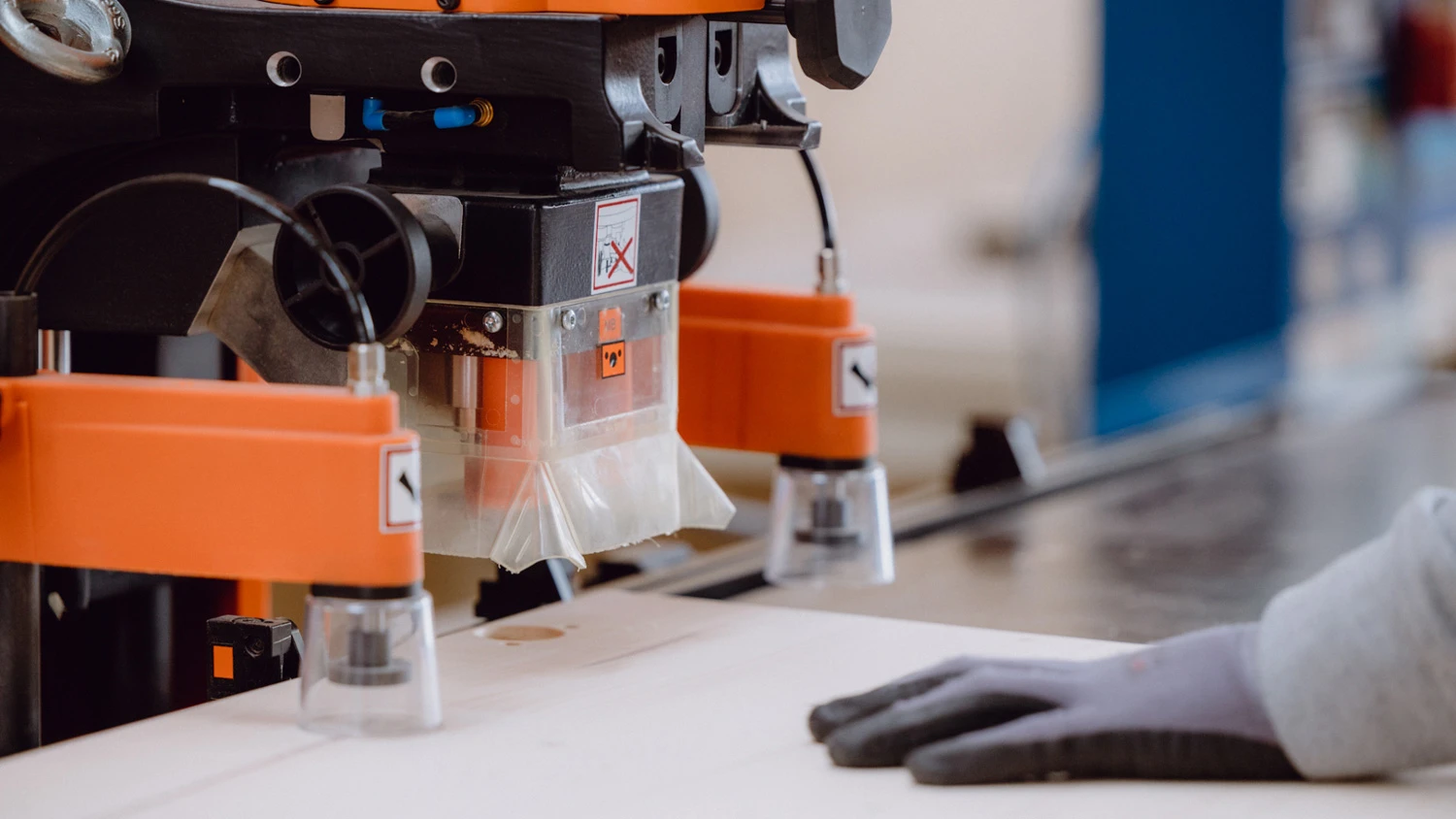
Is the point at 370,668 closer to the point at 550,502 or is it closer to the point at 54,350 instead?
the point at 550,502

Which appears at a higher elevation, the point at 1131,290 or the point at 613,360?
the point at 613,360

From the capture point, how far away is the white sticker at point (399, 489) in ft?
3.39

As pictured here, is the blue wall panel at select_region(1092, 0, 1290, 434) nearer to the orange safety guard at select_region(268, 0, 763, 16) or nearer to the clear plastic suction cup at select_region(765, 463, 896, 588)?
the clear plastic suction cup at select_region(765, 463, 896, 588)

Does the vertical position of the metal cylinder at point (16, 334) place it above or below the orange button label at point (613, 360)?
above

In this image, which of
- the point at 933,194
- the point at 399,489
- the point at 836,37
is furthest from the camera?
the point at 933,194

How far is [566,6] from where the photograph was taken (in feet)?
3.70

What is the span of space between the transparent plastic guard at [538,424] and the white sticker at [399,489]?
0.15 m

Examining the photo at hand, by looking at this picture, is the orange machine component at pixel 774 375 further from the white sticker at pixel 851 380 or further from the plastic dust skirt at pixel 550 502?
the plastic dust skirt at pixel 550 502

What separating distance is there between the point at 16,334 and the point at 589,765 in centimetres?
42

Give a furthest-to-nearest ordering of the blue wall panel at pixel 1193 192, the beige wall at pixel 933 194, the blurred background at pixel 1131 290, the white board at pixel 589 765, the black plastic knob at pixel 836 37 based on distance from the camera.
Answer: the beige wall at pixel 933 194 → the blue wall panel at pixel 1193 192 → the blurred background at pixel 1131 290 → the black plastic knob at pixel 836 37 → the white board at pixel 589 765

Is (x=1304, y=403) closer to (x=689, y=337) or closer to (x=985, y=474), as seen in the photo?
(x=985, y=474)

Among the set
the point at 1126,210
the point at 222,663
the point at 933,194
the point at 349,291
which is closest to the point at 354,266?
the point at 349,291

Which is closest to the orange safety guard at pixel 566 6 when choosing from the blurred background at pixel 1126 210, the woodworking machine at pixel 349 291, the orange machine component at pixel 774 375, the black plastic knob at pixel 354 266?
the woodworking machine at pixel 349 291

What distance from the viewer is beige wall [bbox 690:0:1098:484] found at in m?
5.43
